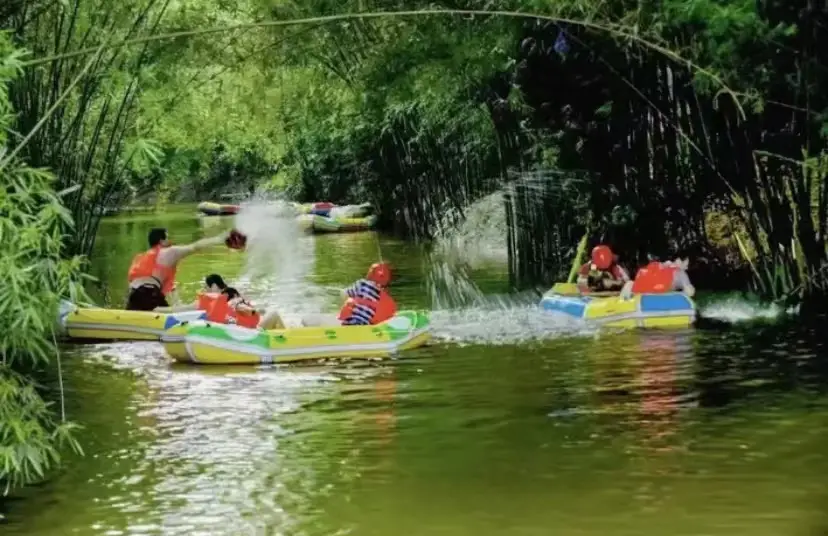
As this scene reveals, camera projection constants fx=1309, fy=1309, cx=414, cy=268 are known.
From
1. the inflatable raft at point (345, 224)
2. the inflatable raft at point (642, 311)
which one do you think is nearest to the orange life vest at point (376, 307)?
the inflatable raft at point (642, 311)

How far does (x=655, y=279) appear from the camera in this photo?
A: 13680mm

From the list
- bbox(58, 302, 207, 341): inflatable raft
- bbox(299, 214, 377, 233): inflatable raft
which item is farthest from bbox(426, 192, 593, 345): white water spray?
bbox(299, 214, 377, 233): inflatable raft

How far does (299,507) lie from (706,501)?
6.85ft

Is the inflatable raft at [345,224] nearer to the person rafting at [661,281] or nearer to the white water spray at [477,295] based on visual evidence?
the white water spray at [477,295]

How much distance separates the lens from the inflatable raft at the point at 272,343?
38.3 feet

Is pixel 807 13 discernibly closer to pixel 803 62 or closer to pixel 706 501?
pixel 803 62

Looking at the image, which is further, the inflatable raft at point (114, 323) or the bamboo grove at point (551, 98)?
the inflatable raft at point (114, 323)

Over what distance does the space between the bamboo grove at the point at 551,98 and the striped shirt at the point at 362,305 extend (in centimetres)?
244

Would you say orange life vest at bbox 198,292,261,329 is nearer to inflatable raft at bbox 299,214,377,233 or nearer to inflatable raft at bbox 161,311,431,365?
inflatable raft at bbox 161,311,431,365

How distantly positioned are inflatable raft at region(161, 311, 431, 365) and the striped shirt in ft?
1.12

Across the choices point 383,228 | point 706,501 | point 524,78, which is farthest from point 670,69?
point 383,228

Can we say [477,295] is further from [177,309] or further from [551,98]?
[177,309]

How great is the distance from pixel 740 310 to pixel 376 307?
13.4 ft

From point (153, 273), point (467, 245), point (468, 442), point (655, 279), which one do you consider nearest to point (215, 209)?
point (467, 245)
